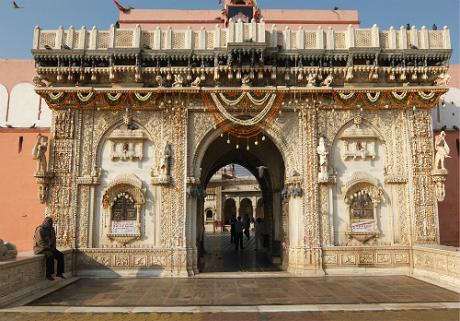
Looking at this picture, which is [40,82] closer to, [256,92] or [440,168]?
[256,92]

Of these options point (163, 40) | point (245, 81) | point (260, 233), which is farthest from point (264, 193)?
point (163, 40)

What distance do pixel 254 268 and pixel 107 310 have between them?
18.3 feet

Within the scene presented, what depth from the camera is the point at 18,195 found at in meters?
11.8

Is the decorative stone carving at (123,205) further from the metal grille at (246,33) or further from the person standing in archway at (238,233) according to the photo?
the person standing in archway at (238,233)

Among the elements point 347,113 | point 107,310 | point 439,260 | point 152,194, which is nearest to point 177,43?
point 152,194

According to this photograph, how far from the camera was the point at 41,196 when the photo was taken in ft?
33.3

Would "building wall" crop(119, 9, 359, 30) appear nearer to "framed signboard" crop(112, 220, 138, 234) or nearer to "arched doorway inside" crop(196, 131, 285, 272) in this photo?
"arched doorway inside" crop(196, 131, 285, 272)

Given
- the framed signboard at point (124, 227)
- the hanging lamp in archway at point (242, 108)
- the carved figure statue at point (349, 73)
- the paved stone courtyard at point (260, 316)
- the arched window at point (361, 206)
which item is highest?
the carved figure statue at point (349, 73)

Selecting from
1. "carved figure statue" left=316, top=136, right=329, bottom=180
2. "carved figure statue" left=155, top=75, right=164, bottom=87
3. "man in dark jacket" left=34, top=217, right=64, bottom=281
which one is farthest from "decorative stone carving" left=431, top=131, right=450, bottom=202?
"man in dark jacket" left=34, top=217, right=64, bottom=281

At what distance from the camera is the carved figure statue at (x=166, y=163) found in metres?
10.3

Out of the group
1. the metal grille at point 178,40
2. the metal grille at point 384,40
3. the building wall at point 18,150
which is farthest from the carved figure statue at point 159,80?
the metal grille at point 384,40

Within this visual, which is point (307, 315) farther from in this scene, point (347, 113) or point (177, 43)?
point (177, 43)

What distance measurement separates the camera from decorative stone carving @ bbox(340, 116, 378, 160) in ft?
35.1

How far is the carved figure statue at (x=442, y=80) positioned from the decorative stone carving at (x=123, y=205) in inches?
326
